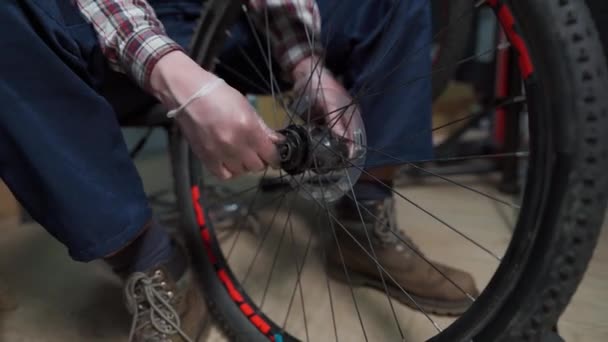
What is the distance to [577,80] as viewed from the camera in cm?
35

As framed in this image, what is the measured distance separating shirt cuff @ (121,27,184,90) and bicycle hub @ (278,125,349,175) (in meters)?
0.17

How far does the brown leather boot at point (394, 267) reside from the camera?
73 cm

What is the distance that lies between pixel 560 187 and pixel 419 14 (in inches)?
15.4

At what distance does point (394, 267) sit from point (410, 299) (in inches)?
2.8

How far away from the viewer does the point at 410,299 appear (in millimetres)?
698

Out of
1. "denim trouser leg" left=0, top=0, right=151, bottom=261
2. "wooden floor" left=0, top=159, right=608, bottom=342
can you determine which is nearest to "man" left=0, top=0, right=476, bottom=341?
"denim trouser leg" left=0, top=0, right=151, bottom=261

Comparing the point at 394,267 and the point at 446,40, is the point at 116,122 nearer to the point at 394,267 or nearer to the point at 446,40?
the point at 394,267

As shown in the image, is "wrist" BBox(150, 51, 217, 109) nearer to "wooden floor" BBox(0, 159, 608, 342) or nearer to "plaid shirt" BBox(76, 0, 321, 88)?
"plaid shirt" BBox(76, 0, 321, 88)

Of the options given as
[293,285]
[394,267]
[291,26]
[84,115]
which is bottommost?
[293,285]

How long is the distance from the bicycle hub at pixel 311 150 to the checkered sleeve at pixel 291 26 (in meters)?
0.16

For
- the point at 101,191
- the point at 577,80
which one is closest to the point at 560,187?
the point at 577,80

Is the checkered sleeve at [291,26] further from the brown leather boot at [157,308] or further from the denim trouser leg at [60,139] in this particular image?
the brown leather boot at [157,308]

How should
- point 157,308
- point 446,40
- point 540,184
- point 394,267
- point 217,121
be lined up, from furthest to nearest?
point 446,40 < point 394,267 < point 157,308 < point 217,121 < point 540,184

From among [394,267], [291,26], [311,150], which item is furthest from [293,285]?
[291,26]
